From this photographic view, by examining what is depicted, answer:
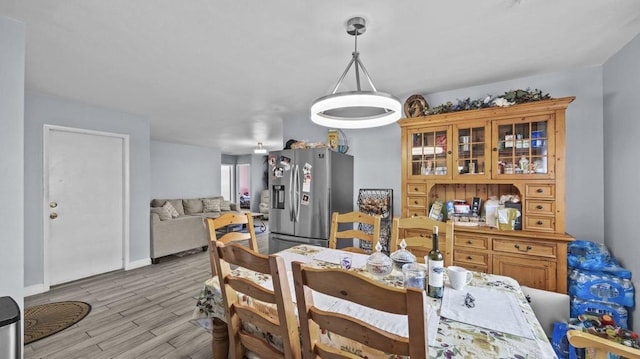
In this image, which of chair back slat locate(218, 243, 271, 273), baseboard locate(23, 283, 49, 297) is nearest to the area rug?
baseboard locate(23, 283, 49, 297)

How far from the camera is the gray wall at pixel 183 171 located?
668cm

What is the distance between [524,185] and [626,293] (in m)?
1.00

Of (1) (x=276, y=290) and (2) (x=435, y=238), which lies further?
(2) (x=435, y=238)

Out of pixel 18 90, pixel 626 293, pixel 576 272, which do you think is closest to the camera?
pixel 18 90

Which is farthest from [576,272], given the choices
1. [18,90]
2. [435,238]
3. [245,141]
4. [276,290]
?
[245,141]

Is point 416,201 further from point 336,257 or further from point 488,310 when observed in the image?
point 488,310

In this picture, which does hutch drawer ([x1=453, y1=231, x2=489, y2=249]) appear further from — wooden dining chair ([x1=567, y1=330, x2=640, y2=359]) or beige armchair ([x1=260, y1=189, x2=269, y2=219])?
beige armchair ([x1=260, y1=189, x2=269, y2=219])

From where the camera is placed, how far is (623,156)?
2113 millimetres

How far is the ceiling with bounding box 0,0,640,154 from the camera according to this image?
1621 mm

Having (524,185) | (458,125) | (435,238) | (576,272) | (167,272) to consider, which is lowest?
(167,272)

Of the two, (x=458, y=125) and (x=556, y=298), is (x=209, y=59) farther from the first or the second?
(x=556, y=298)

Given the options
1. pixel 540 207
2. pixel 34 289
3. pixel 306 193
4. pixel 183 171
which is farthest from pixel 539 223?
pixel 183 171

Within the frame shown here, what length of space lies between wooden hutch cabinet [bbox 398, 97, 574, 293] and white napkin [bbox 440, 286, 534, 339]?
4.43 feet

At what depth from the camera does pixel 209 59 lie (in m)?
2.29
